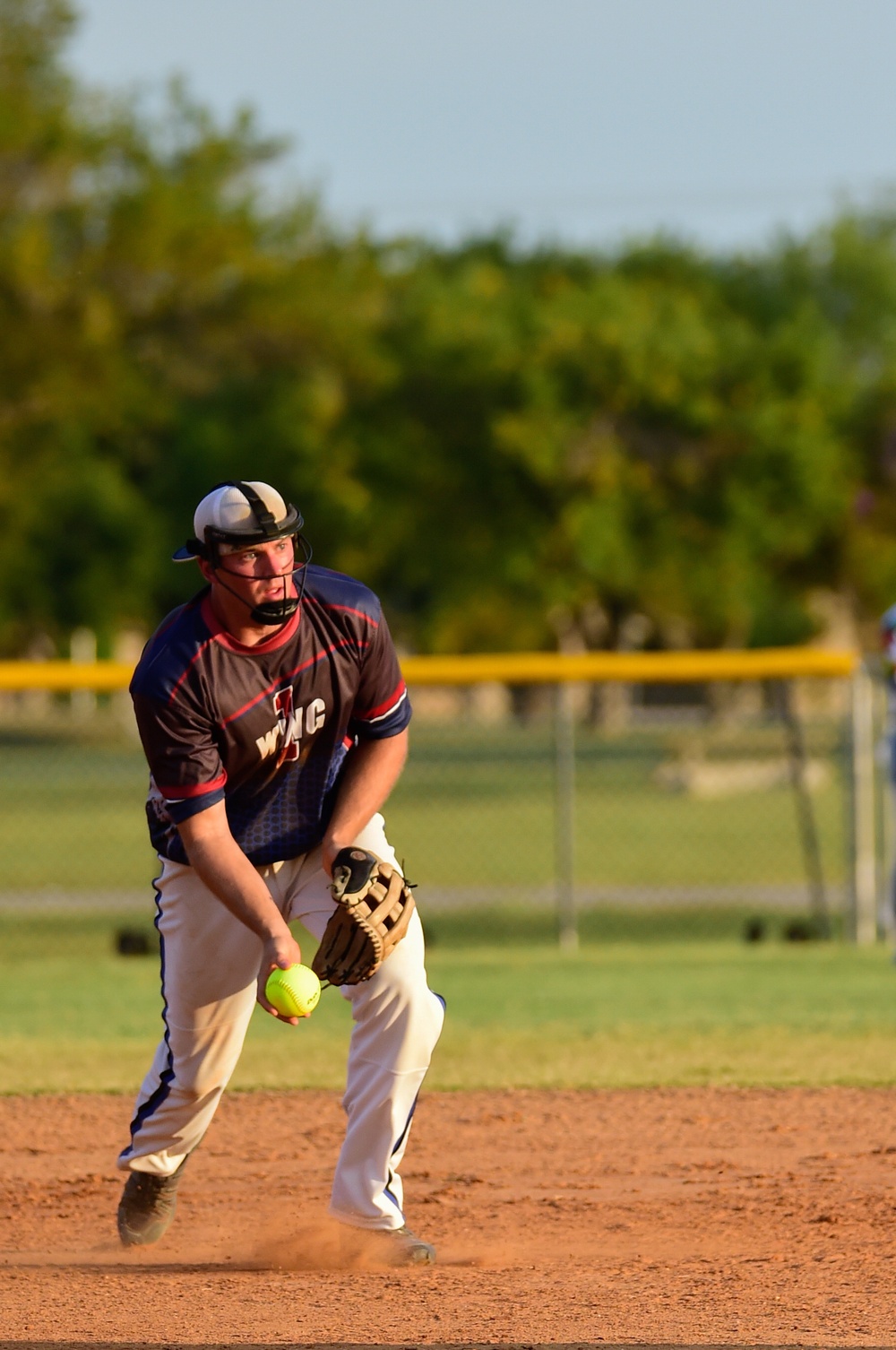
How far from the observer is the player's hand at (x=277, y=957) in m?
4.61

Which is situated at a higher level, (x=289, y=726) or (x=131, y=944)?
(x=289, y=726)

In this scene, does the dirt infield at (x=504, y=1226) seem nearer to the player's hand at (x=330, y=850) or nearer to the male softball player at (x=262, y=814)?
the male softball player at (x=262, y=814)

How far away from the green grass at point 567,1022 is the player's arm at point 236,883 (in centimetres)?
307

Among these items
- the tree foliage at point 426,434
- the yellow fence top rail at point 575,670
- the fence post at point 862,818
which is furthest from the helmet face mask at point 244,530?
the tree foliage at point 426,434

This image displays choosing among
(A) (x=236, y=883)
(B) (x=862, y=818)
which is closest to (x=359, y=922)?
(A) (x=236, y=883)

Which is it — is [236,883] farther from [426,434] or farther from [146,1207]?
[426,434]

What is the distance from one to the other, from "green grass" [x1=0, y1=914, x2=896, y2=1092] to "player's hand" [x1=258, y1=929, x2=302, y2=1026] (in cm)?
304

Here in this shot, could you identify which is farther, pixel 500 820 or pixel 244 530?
pixel 500 820

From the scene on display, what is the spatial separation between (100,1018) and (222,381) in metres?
28.1

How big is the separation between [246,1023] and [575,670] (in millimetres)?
8006

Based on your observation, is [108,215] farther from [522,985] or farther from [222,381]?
[522,985]

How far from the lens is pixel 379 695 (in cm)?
502

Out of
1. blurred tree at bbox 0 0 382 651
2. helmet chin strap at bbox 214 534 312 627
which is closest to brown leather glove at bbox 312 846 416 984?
helmet chin strap at bbox 214 534 312 627

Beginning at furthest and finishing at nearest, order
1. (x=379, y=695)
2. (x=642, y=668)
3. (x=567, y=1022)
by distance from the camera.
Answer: (x=642, y=668) < (x=567, y=1022) < (x=379, y=695)
